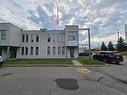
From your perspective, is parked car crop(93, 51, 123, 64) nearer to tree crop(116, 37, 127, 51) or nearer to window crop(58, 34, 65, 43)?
window crop(58, 34, 65, 43)

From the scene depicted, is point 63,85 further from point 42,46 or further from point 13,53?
point 13,53

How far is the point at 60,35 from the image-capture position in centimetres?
3806

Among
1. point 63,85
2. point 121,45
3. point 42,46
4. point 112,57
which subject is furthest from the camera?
point 121,45

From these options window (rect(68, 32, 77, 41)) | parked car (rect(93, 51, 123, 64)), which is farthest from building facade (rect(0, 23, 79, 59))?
parked car (rect(93, 51, 123, 64))

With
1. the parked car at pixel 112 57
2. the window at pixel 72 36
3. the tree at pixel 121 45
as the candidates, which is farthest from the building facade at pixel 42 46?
the tree at pixel 121 45

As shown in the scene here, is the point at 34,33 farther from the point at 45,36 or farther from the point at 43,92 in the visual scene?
the point at 43,92

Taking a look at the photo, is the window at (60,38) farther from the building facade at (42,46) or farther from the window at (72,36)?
the window at (72,36)

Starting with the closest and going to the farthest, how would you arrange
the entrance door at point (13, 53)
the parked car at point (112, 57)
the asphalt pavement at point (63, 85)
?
the asphalt pavement at point (63, 85)
the parked car at point (112, 57)
the entrance door at point (13, 53)

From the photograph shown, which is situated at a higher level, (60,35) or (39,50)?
(60,35)

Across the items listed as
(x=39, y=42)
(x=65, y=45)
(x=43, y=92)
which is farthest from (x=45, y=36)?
(x=43, y=92)

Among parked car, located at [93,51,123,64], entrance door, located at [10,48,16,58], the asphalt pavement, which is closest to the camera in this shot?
the asphalt pavement

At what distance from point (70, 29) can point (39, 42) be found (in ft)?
23.9

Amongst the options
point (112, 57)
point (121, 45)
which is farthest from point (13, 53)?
point (121, 45)

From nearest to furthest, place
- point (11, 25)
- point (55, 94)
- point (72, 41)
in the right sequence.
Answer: point (55, 94) < point (11, 25) < point (72, 41)
